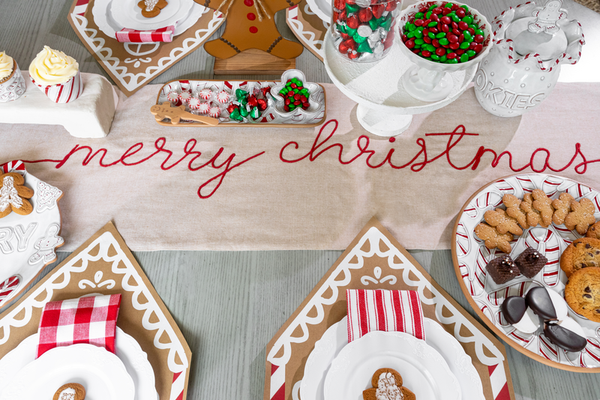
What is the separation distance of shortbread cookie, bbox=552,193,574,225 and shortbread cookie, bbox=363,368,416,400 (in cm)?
58

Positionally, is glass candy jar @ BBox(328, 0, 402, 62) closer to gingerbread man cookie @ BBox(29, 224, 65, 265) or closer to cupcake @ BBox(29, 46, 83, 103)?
cupcake @ BBox(29, 46, 83, 103)

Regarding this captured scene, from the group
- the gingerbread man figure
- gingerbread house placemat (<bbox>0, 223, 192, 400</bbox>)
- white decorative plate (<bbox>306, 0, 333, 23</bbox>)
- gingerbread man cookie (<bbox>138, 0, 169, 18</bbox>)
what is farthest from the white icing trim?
gingerbread man cookie (<bbox>138, 0, 169, 18</bbox>)

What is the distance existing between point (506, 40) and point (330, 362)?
950 millimetres

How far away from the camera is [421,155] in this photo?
1058 millimetres

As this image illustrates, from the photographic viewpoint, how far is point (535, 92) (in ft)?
3.17

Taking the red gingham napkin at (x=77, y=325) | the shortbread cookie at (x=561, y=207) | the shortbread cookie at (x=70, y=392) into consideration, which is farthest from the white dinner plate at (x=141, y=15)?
the shortbread cookie at (x=561, y=207)

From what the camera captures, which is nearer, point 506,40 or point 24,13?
point 506,40

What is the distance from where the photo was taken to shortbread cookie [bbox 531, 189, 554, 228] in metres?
0.88

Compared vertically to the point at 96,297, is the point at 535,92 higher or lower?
higher

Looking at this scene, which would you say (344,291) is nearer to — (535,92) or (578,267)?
(578,267)

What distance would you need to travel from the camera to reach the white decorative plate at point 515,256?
749 mm

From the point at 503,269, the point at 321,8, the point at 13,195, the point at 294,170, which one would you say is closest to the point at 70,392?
the point at 13,195

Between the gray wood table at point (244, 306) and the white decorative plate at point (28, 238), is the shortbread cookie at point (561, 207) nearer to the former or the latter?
the gray wood table at point (244, 306)

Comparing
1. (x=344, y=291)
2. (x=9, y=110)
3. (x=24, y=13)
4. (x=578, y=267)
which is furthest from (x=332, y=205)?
(x=24, y=13)
